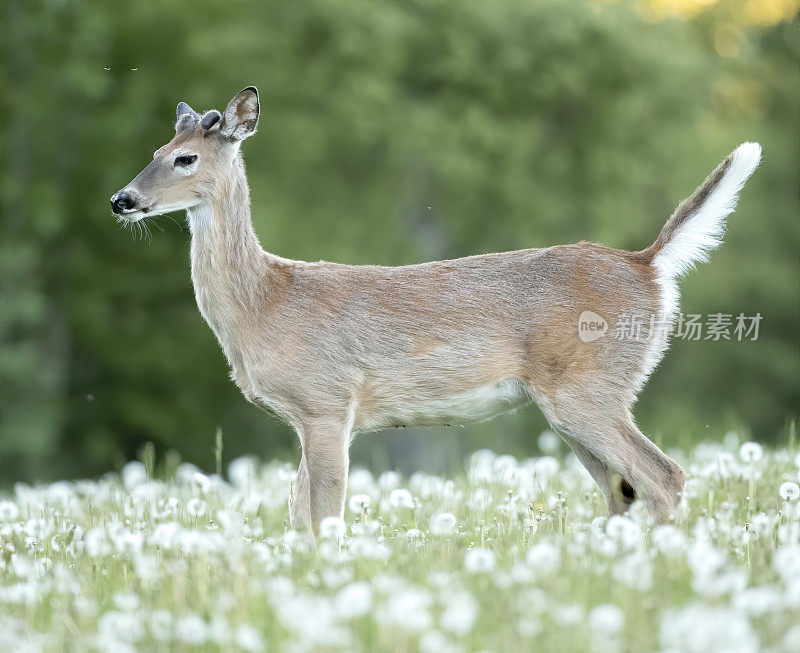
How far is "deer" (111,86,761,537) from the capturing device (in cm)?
546

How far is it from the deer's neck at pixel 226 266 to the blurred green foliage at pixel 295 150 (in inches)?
442

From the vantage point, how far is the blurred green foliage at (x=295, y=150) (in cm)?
1725

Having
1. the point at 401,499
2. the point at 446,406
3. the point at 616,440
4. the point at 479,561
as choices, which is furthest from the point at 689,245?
the point at 479,561

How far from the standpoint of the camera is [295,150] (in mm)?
18172

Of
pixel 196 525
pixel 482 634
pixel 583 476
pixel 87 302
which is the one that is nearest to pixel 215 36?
pixel 87 302

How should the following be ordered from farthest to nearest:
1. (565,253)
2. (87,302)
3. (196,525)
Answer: (87,302)
(565,253)
(196,525)

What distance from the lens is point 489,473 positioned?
6832mm

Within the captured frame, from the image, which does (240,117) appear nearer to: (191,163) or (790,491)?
(191,163)

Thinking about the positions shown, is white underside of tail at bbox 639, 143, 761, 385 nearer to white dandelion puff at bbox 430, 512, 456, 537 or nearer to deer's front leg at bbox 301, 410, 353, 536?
white dandelion puff at bbox 430, 512, 456, 537

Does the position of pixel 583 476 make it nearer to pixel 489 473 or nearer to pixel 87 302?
pixel 489 473

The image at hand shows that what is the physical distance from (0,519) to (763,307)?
23.3 metres

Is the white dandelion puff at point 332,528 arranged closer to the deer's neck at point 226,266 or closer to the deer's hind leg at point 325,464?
the deer's hind leg at point 325,464

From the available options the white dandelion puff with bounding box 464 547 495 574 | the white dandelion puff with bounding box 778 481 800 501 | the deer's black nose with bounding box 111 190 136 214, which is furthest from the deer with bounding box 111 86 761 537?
the white dandelion puff with bounding box 464 547 495 574

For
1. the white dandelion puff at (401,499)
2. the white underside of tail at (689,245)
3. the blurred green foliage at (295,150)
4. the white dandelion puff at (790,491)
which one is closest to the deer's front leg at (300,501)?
the white dandelion puff at (401,499)
